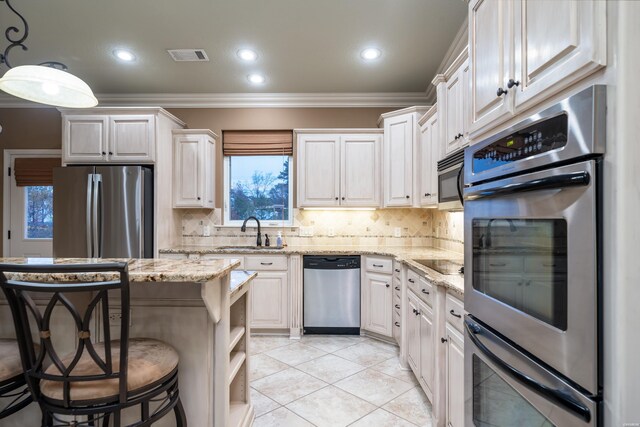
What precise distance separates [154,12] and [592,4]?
2.81 metres

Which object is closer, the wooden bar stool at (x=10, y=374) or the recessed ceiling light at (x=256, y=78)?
the wooden bar stool at (x=10, y=374)

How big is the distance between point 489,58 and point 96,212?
140 inches

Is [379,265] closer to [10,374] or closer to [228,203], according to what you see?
[228,203]

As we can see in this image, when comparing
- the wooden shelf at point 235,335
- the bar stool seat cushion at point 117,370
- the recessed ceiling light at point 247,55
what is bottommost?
the wooden shelf at point 235,335

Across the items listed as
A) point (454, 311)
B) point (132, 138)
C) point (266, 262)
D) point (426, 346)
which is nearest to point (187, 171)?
point (132, 138)

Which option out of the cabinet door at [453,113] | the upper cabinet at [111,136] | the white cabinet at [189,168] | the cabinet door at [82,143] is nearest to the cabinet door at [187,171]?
the white cabinet at [189,168]

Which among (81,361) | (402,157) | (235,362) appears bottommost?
(235,362)

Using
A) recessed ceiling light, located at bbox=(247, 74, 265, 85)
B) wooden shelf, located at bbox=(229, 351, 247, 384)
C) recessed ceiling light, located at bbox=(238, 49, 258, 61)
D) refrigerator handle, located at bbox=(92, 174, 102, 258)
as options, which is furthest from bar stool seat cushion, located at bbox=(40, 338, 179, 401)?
recessed ceiling light, located at bbox=(247, 74, 265, 85)

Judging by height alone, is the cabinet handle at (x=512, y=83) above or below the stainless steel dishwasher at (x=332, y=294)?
above

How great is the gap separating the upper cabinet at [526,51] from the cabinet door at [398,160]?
2.12 metres

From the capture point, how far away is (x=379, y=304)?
11.2ft

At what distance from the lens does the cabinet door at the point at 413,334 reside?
2.40m

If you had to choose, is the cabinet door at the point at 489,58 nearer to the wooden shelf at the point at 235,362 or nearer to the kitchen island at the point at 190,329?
the kitchen island at the point at 190,329

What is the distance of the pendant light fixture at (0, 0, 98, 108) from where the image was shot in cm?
158
